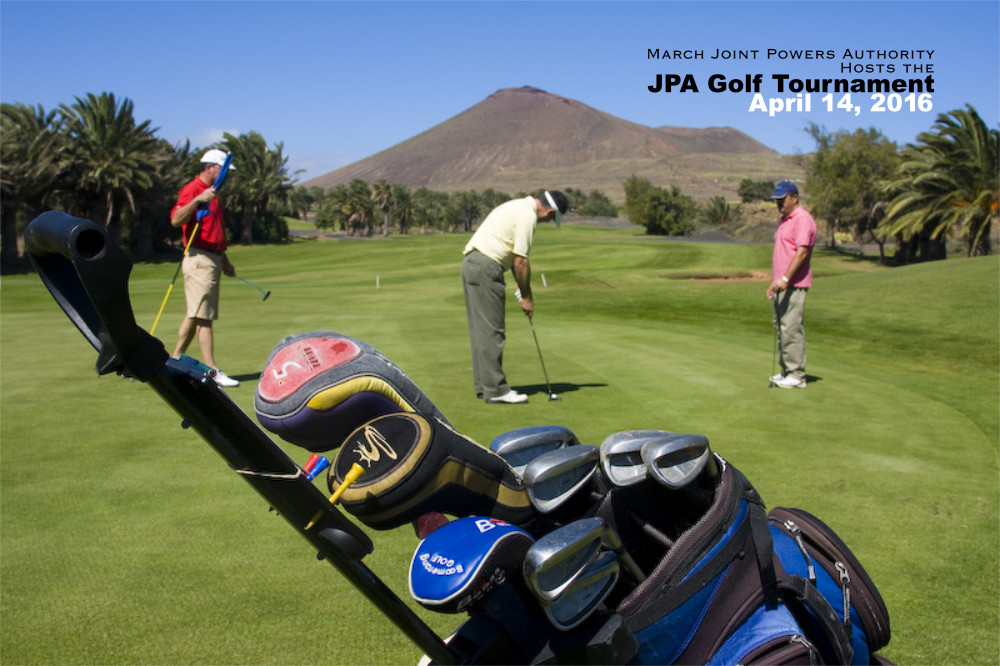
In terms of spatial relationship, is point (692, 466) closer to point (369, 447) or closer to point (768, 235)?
point (369, 447)

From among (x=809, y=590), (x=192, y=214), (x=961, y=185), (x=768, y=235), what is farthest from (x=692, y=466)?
(x=768, y=235)

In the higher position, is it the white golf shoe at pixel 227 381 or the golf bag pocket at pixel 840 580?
the golf bag pocket at pixel 840 580

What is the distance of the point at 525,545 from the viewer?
1.90m

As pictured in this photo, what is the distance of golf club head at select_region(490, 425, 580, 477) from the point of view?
8.02 feet

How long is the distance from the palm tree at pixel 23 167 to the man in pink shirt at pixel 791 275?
35.8 m

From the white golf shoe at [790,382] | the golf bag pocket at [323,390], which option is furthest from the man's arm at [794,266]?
the golf bag pocket at [323,390]

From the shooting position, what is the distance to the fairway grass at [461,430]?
2840 mm

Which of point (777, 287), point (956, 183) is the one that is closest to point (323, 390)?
point (777, 287)

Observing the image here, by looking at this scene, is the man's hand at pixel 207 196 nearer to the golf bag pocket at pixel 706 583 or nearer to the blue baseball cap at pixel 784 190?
the blue baseball cap at pixel 784 190

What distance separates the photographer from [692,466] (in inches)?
81.9

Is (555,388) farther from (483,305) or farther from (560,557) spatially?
(560,557)

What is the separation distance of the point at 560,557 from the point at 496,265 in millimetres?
5338

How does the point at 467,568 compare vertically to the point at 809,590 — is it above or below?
above

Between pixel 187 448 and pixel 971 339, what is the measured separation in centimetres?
1030
